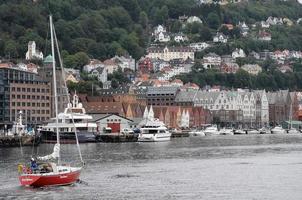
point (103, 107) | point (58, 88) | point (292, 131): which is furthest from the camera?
point (292, 131)

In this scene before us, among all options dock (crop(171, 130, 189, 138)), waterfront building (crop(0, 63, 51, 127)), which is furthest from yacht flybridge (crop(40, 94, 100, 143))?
dock (crop(171, 130, 189, 138))

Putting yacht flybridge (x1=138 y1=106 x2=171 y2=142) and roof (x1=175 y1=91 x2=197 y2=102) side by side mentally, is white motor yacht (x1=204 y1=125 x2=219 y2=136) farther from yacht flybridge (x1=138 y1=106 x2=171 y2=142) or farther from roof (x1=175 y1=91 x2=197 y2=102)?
yacht flybridge (x1=138 y1=106 x2=171 y2=142)

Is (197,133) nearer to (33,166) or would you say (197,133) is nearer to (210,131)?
(210,131)

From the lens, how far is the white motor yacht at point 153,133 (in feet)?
390

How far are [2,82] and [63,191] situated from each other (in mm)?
73620

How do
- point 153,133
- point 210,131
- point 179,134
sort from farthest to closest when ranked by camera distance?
point 210,131 → point 179,134 → point 153,133

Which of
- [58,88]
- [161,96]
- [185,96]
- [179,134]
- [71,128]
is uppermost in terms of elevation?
[185,96]

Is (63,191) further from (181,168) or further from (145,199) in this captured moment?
(181,168)

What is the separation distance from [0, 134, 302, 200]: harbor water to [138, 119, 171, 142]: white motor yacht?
30835 millimetres

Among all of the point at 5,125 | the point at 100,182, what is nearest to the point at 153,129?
the point at 5,125

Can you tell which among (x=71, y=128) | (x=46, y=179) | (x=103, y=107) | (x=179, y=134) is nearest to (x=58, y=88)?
(x=103, y=107)

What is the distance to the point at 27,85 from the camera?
129500mm

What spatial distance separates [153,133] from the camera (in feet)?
395

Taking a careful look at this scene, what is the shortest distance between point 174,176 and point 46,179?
38.5ft
